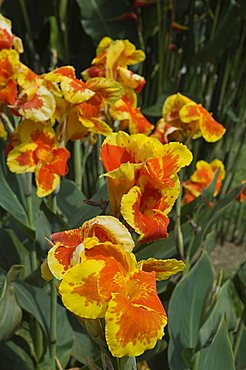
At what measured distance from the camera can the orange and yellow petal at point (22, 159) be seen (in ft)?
3.90

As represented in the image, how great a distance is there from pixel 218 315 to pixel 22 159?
19.5 inches

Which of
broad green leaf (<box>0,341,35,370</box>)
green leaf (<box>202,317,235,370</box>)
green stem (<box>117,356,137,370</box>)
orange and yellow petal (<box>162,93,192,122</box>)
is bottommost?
broad green leaf (<box>0,341,35,370</box>)

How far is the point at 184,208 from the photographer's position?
1.57 meters

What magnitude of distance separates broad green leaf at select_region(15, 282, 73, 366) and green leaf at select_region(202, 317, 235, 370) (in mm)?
389

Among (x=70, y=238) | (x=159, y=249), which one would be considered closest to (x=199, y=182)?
(x=159, y=249)

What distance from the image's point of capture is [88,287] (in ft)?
2.29

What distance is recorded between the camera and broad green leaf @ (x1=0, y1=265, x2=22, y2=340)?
1052mm

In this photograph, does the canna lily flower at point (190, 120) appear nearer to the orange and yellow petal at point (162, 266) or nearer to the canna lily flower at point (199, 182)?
the canna lily flower at point (199, 182)

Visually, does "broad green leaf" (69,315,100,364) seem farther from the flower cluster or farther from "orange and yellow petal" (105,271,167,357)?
"orange and yellow petal" (105,271,167,357)

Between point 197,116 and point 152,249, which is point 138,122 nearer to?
point 197,116

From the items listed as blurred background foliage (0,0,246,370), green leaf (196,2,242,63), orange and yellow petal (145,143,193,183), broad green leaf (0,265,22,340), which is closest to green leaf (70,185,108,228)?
blurred background foliage (0,0,246,370)

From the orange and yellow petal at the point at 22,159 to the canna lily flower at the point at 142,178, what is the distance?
1.19ft

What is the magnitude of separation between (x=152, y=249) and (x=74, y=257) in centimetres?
71

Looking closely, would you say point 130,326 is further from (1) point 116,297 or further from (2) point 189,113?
(2) point 189,113
